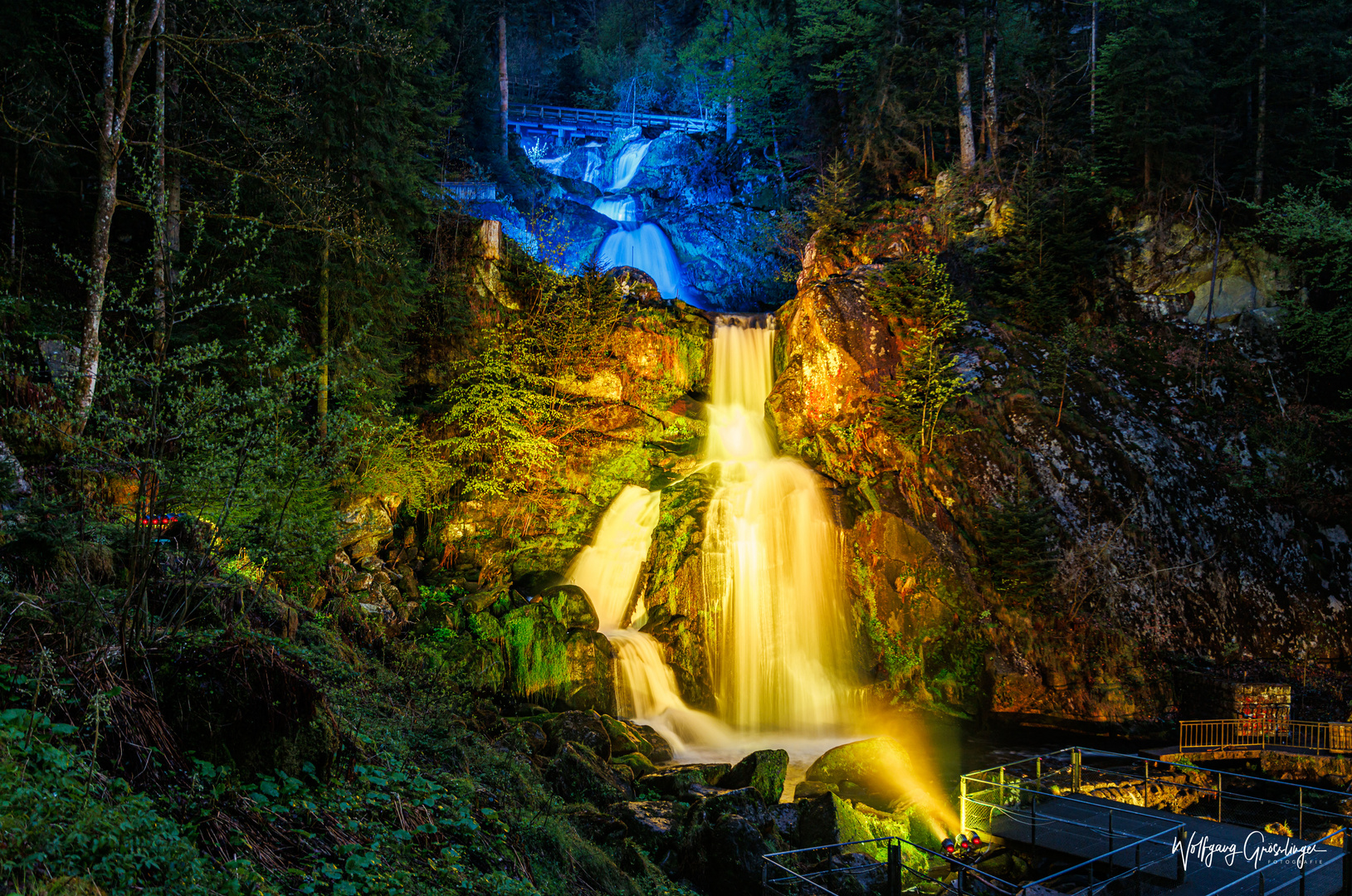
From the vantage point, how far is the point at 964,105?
25.0 metres

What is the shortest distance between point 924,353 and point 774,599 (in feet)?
25.0

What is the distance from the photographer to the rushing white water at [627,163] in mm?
34844

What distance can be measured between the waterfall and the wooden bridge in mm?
25336

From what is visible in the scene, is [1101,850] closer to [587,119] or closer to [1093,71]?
[1093,71]

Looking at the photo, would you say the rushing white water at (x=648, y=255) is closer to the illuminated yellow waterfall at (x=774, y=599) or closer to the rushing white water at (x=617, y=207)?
the rushing white water at (x=617, y=207)

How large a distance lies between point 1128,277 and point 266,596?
24744mm

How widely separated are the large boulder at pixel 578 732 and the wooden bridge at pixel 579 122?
3183 cm

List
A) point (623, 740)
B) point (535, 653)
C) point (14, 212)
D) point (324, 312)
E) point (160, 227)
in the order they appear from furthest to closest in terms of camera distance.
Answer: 1. point (324, 312)
2. point (535, 653)
3. point (623, 740)
4. point (14, 212)
5. point (160, 227)

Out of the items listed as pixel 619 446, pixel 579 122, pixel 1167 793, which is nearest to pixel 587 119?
pixel 579 122

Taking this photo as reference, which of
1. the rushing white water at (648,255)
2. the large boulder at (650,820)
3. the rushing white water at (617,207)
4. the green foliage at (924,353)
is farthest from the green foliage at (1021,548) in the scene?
the rushing white water at (617,207)

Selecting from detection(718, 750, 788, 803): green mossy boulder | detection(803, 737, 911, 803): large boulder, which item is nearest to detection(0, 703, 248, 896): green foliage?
detection(718, 750, 788, 803): green mossy boulder

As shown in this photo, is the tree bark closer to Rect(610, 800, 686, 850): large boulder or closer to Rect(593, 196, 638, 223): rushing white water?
Rect(610, 800, 686, 850): large boulder

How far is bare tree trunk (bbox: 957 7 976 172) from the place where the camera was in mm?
24922

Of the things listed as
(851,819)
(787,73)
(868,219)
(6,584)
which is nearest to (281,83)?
(6,584)
